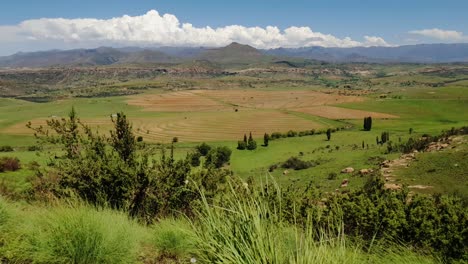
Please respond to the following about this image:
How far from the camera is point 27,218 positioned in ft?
21.9

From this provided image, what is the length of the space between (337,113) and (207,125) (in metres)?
50.1

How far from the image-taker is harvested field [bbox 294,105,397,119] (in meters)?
134

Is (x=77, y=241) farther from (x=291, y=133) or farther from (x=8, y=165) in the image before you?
(x=291, y=133)

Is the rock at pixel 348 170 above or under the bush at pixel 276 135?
above

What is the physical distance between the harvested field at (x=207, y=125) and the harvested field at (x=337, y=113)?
457 inches

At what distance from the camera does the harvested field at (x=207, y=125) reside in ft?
346

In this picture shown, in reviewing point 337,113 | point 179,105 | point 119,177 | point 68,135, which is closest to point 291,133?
point 337,113

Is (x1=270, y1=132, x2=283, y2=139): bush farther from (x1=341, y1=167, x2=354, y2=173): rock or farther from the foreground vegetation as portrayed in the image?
the foreground vegetation

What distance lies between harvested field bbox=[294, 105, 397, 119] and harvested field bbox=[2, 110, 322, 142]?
38.1ft

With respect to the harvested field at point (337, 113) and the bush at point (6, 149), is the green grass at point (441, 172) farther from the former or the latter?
the harvested field at point (337, 113)

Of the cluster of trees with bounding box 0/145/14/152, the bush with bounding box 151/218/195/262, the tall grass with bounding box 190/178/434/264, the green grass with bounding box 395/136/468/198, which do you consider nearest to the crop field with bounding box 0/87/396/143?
the cluster of trees with bounding box 0/145/14/152

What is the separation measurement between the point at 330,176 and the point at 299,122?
77365mm

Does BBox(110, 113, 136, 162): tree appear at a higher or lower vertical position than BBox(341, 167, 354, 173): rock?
higher

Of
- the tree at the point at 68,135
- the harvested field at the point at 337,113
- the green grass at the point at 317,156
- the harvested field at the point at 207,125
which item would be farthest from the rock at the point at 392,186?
the harvested field at the point at 337,113
